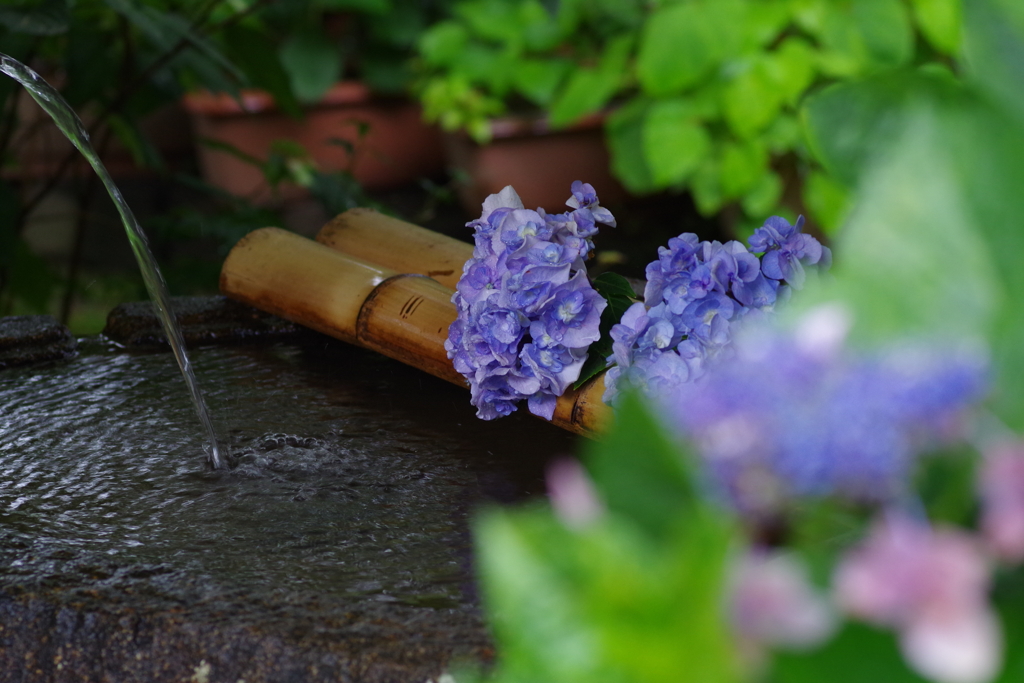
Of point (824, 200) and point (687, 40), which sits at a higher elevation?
point (687, 40)

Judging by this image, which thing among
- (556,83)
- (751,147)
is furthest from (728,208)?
(556,83)

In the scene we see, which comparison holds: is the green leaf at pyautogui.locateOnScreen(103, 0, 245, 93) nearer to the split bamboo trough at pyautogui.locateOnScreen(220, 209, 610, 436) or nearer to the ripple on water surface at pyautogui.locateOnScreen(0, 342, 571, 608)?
the split bamboo trough at pyautogui.locateOnScreen(220, 209, 610, 436)

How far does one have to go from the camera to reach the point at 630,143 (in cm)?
271

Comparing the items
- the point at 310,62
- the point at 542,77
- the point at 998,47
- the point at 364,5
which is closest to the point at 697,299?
the point at 998,47

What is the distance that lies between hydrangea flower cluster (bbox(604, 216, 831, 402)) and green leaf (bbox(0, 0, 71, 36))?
101 centimetres

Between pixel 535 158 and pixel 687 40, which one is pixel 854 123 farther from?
pixel 535 158

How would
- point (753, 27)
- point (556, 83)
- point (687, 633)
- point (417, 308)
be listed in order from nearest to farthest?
point (687, 633), point (417, 308), point (753, 27), point (556, 83)

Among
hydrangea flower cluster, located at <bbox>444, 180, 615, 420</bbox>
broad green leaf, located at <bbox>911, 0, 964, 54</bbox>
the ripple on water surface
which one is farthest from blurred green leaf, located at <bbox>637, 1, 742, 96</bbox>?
hydrangea flower cluster, located at <bbox>444, 180, 615, 420</bbox>

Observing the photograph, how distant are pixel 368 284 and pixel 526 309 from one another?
1.08 ft

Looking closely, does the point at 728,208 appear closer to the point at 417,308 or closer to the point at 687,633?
the point at 417,308

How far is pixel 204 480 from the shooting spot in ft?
2.79

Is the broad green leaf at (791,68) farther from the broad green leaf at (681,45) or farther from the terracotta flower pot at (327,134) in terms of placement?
the terracotta flower pot at (327,134)

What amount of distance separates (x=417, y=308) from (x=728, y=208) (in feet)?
6.80

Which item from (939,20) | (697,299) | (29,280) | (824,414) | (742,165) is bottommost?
(29,280)
